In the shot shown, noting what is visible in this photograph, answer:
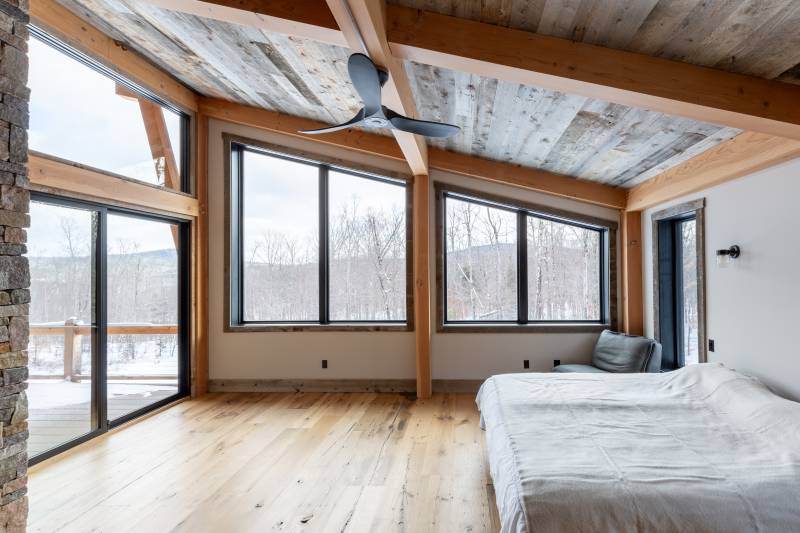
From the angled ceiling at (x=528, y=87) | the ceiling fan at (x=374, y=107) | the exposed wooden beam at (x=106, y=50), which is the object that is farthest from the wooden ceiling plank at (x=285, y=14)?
the exposed wooden beam at (x=106, y=50)

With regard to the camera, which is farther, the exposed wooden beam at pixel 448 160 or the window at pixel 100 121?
the exposed wooden beam at pixel 448 160

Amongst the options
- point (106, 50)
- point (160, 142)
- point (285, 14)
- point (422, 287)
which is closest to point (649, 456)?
point (285, 14)

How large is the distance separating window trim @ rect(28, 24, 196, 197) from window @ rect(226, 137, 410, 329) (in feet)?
1.63

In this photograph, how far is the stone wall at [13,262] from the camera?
2.10 m

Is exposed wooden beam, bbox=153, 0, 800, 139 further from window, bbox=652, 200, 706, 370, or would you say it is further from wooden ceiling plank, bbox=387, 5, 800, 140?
window, bbox=652, 200, 706, 370

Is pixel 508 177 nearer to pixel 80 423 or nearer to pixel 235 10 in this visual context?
pixel 235 10

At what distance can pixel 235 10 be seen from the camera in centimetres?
244

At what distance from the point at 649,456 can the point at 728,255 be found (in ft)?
7.01

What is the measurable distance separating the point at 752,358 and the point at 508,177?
8.91 ft

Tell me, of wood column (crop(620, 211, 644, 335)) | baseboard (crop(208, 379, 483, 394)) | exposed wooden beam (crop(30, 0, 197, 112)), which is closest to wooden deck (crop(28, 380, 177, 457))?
baseboard (crop(208, 379, 483, 394))

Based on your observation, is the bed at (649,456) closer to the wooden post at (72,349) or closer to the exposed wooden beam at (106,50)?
the wooden post at (72,349)

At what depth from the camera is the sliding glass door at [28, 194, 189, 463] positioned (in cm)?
330

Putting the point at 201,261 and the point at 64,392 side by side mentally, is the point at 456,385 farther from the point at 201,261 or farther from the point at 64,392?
the point at 64,392

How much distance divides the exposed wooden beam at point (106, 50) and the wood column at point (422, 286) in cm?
272
